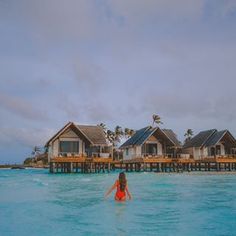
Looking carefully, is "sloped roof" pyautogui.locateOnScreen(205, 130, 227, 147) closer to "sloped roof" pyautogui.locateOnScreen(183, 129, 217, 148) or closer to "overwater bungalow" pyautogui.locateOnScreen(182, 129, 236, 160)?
"overwater bungalow" pyautogui.locateOnScreen(182, 129, 236, 160)

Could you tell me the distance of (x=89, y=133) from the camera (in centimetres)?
4034

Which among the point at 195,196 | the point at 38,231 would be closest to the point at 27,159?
the point at 195,196

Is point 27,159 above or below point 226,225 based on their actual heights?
above

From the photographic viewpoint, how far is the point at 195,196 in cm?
1727

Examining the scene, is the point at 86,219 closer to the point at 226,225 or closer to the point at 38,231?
the point at 38,231

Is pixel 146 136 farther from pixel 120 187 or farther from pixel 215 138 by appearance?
pixel 120 187

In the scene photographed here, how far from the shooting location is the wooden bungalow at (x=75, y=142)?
3806cm

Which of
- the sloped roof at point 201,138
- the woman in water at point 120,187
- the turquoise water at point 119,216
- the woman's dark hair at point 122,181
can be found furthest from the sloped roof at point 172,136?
the woman's dark hair at point 122,181

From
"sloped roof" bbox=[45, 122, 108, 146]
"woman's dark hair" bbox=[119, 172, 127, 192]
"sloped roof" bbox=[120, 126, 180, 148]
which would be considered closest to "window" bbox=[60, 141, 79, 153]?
"sloped roof" bbox=[45, 122, 108, 146]

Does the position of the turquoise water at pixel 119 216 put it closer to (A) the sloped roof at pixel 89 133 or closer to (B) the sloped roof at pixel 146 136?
(A) the sloped roof at pixel 89 133

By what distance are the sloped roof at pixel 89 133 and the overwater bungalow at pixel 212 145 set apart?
10.9 meters

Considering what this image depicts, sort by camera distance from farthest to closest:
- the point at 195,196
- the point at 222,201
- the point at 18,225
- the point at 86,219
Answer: the point at 195,196
the point at 222,201
the point at 86,219
the point at 18,225

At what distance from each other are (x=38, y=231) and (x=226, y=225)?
5.04m

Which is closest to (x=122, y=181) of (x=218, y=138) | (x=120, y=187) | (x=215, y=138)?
(x=120, y=187)
